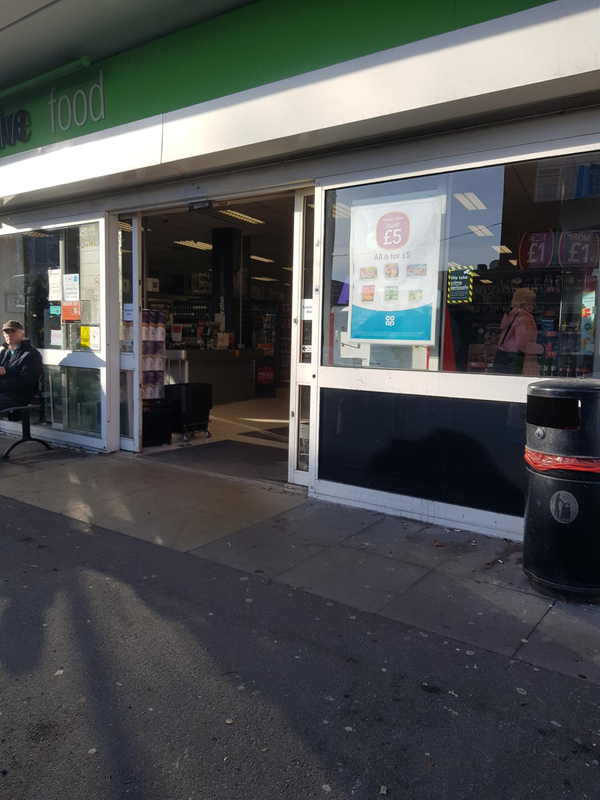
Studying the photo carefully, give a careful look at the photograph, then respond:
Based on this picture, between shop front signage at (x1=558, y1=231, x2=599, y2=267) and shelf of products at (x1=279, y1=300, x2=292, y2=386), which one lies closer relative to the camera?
shop front signage at (x1=558, y1=231, x2=599, y2=267)

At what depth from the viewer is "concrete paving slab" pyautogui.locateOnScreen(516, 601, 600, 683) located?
3.01 m

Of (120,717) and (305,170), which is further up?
(305,170)

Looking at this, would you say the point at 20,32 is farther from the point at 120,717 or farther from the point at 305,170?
the point at 120,717

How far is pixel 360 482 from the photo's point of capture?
546cm

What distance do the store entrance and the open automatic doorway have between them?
0.02 m

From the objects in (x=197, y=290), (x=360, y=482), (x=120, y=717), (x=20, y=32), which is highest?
(x=20, y=32)

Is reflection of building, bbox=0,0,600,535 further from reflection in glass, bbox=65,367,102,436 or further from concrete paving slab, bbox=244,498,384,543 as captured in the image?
reflection in glass, bbox=65,367,102,436

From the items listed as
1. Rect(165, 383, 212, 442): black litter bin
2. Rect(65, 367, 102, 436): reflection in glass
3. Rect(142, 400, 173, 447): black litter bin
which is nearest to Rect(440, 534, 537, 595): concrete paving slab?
Rect(142, 400, 173, 447): black litter bin

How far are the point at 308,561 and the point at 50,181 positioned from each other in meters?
5.47

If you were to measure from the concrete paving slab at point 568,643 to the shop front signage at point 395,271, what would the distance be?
7.69ft

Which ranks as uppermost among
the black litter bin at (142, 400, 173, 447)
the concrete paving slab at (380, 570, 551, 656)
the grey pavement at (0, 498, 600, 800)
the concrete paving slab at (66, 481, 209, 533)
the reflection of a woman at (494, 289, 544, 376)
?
the reflection of a woman at (494, 289, 544, 376)

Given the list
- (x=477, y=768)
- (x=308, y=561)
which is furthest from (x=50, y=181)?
(x=477, y=768)

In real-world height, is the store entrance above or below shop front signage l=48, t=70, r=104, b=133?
below

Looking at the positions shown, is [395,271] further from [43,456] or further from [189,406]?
[43,456]
